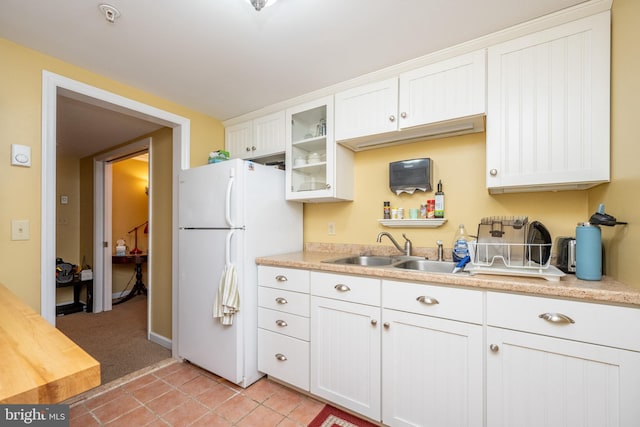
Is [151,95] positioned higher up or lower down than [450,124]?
higher up

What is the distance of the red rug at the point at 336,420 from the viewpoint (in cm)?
168

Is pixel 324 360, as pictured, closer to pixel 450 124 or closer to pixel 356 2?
pixel 450 124

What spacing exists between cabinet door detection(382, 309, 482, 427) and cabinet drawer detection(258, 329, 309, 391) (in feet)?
1.82

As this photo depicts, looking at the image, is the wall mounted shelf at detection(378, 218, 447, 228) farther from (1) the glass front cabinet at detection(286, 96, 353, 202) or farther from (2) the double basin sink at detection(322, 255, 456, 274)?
(1) the glass front cabinet at detection(286, 96, 353, 202)

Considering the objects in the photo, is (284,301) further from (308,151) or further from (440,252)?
(308,151)

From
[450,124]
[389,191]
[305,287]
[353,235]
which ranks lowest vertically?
[305,287]

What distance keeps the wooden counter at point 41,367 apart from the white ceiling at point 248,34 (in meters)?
1.52

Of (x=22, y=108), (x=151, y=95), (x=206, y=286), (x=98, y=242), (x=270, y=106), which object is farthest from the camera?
(x=98, y=242)

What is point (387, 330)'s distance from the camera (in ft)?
5.25

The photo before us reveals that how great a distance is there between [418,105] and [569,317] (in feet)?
4.47

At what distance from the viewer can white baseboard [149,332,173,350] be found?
2.79 meters

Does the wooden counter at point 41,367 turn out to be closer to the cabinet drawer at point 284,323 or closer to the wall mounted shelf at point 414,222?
the cabinet drawer at point 284,323

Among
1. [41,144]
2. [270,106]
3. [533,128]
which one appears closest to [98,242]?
[41,144]

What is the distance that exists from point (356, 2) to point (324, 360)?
2021 millimetres
